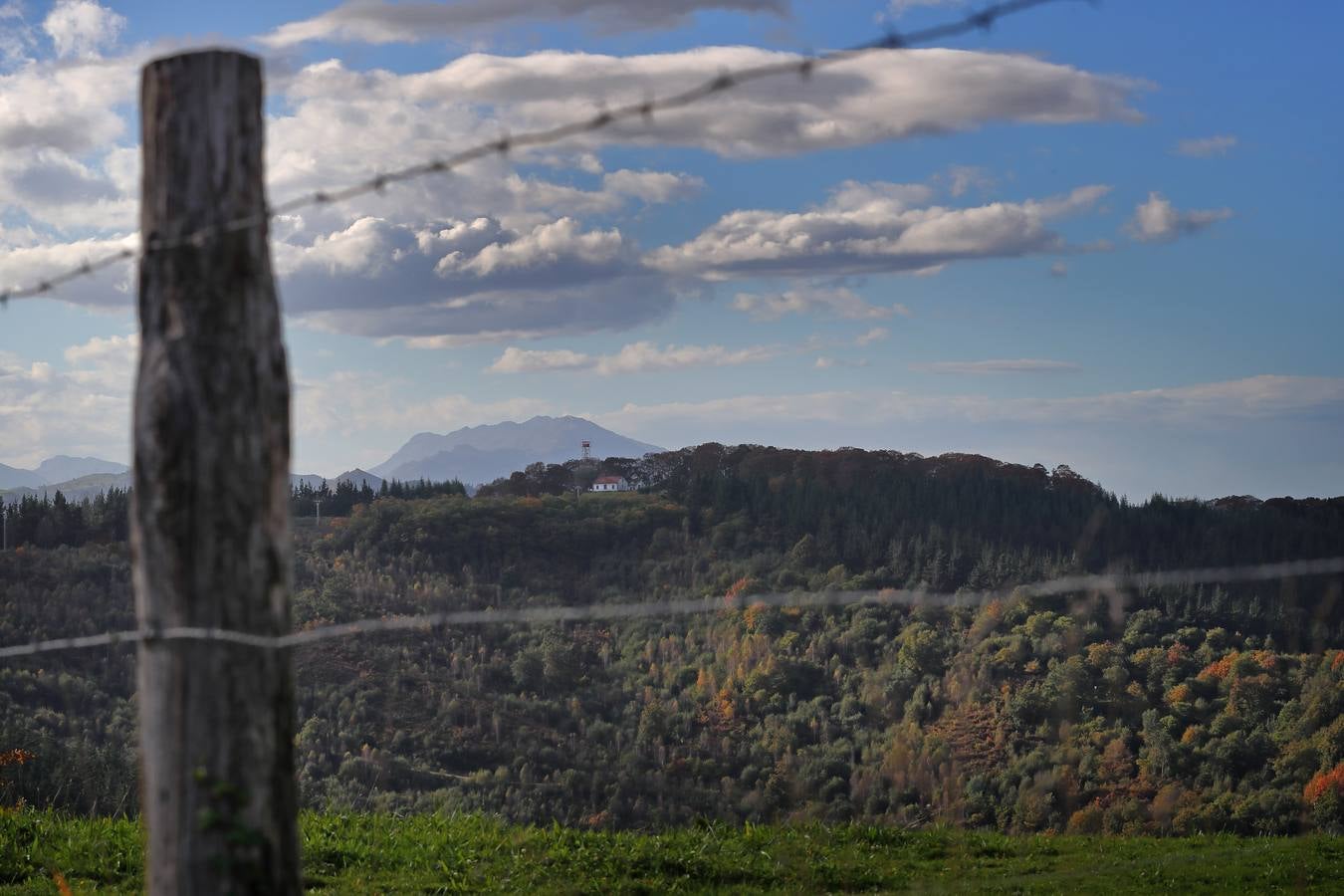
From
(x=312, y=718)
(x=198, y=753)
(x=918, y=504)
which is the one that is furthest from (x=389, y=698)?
(x=198, y=753)

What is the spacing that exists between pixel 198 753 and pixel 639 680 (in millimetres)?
46207

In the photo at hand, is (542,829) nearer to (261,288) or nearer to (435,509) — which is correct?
(261,288)

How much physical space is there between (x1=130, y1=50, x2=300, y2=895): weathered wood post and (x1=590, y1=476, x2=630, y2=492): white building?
204 feet

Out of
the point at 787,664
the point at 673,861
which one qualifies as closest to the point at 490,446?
the point at 787,664

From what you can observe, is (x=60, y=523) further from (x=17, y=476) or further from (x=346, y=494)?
(x=17, y=476)

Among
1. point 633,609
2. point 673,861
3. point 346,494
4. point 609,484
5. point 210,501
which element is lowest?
point 673,861

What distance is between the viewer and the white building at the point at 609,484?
2586 inches

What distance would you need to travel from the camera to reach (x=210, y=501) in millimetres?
3000

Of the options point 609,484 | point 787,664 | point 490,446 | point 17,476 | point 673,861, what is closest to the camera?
point 673,861

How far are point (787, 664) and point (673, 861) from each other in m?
36.0

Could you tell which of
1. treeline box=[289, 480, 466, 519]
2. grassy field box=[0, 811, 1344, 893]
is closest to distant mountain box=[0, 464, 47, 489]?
treeline box=[289, 480, 466, 519]

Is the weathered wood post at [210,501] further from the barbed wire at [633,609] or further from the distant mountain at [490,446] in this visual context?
the distant mountain at [490,446]

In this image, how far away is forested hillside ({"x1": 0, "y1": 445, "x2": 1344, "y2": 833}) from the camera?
32344 millimetres

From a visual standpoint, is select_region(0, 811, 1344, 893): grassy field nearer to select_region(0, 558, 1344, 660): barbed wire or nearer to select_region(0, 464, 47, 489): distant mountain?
select_region(0, 558, 1344, 660): barbed wire
